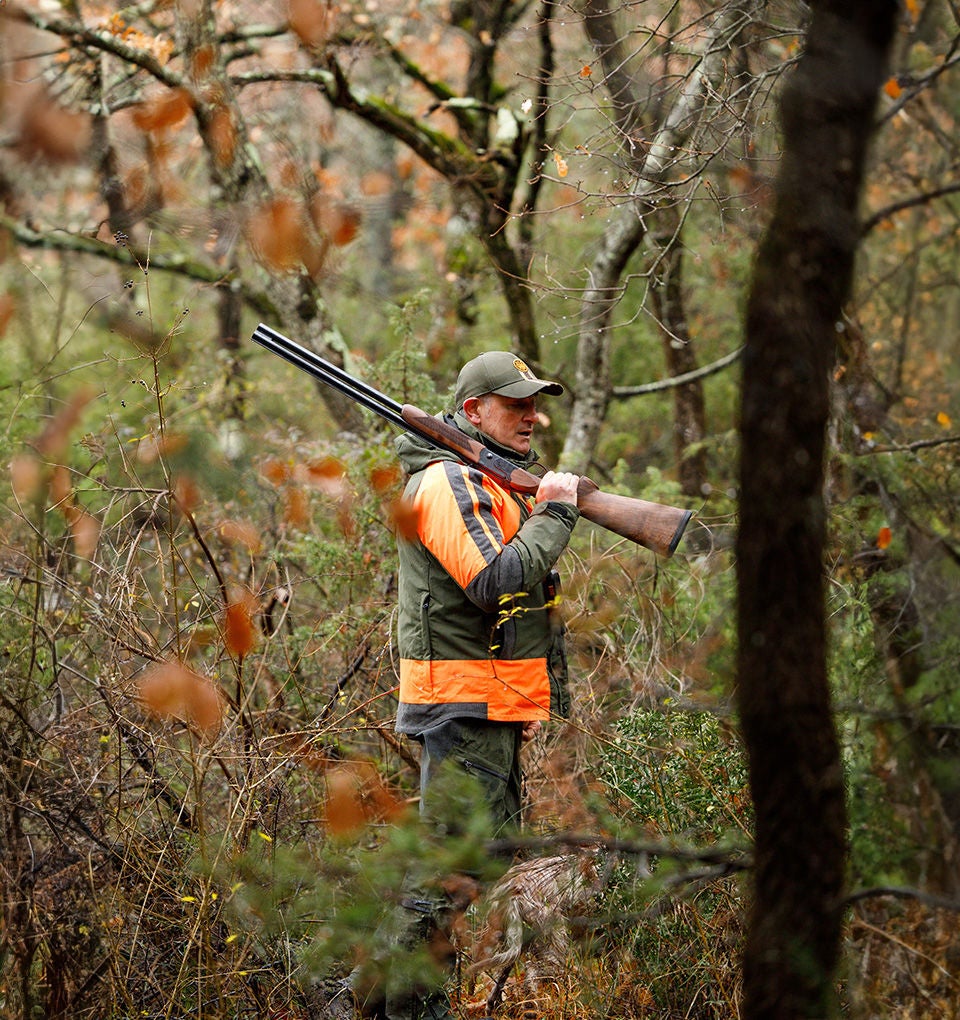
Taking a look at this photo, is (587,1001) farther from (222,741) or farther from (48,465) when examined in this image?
(48,465)

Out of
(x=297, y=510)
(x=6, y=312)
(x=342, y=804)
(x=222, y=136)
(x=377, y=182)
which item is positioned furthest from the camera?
(x=377, y=182)

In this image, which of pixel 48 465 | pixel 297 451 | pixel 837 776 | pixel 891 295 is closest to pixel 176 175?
pixel 297 451

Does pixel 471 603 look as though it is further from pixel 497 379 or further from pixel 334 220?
pixel 334 220

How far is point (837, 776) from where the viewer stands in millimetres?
2125

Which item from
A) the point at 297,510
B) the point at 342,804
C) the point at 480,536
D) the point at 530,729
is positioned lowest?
the point at 342,804

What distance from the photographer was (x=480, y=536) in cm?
386

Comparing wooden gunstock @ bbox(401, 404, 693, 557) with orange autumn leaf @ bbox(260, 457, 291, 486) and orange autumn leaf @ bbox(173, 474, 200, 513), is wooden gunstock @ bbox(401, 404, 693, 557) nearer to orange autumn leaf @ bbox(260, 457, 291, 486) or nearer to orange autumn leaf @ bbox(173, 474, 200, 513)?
orange autumn leaf @ bbox(173, 474, 200, 513)

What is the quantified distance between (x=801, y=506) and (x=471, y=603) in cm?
202

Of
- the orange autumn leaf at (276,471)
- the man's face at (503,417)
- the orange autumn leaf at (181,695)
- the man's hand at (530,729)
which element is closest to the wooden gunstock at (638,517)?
the man's face at (503,417)

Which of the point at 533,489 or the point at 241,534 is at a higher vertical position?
the point at 533,489

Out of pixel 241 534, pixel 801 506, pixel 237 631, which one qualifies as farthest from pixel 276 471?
pixel 801 506

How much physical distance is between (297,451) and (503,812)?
10.6ft

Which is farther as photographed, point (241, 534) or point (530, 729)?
point (241, 534)

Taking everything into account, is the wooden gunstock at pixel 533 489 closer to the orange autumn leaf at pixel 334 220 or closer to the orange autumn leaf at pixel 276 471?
the orange autumn leaf at pixel 276 471
